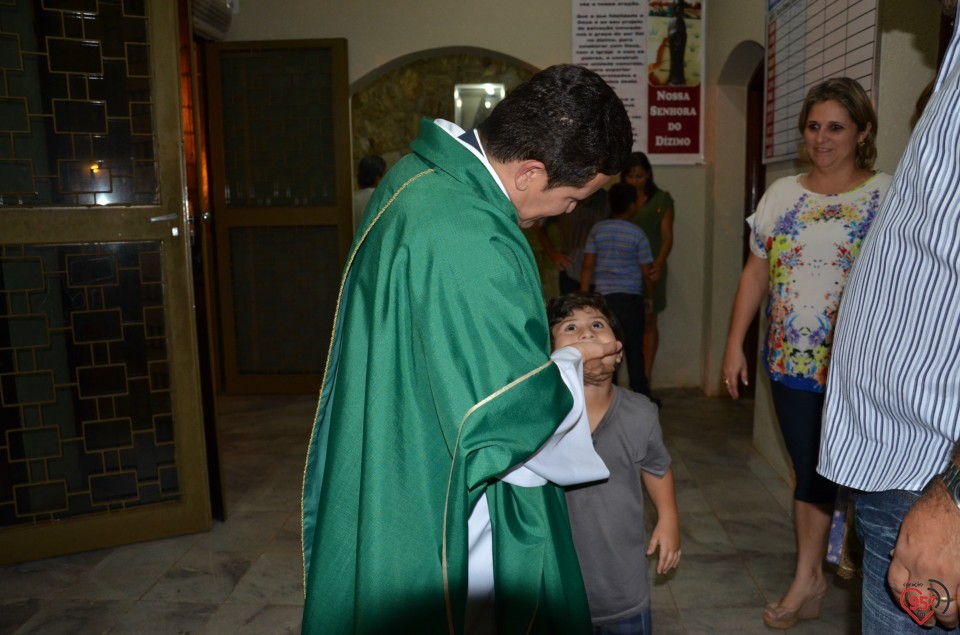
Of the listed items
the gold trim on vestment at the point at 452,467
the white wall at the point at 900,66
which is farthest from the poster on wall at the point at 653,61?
the gold trim on vestment at the point at 452,467

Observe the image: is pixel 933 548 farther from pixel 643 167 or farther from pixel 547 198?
pixel 643 167

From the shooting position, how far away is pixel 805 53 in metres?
3.16

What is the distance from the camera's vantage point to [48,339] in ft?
9.48

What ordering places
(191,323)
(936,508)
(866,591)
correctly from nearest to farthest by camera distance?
(936,508) → (866,591) → (191,323)

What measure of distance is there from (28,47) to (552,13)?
130 inches

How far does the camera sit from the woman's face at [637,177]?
4637mm

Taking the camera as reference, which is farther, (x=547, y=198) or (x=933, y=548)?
(x=547, y=198)

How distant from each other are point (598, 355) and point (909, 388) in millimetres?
580

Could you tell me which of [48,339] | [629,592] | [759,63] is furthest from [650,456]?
[759,63]

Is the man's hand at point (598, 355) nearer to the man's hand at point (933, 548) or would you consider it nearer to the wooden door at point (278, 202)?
the man's hand at point (933, 548)

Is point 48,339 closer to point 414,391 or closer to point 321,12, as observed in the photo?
point 414,391

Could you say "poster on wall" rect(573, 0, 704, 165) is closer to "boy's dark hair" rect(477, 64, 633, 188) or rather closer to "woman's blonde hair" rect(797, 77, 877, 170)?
"woman's blonde hair" rect(797, 77, 877, 170)

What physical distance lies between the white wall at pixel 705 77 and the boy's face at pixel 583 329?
3.56 m

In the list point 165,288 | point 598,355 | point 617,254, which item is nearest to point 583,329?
point 598,355
